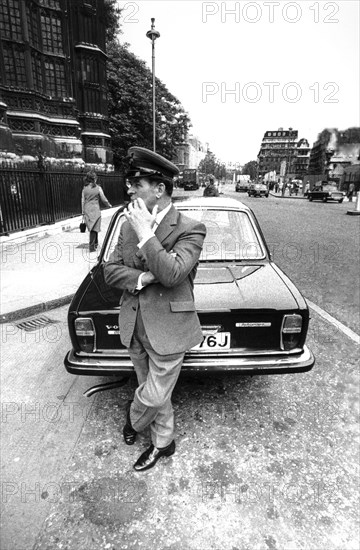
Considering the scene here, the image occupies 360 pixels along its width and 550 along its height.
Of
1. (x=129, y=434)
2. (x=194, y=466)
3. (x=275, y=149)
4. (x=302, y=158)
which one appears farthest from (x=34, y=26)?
(x=275, y=149)

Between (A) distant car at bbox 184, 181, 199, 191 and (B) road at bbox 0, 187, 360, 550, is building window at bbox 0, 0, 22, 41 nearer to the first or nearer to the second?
(B) road at bbox 0, 187, 360, 550

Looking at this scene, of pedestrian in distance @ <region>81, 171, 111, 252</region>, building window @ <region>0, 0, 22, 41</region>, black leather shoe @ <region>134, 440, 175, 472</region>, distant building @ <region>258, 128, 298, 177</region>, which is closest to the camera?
black leather shoe @ <region>134, 440, 175, 472</region>

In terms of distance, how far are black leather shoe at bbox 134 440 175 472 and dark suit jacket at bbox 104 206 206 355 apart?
2.59ft

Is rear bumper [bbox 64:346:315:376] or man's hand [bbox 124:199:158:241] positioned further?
rear bumper [bbox 64:346:315:376]

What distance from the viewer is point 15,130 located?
49.7 feet

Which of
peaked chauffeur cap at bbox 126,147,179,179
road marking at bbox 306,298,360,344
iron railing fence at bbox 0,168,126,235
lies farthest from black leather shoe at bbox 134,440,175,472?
iron railing fence at bbox 0,168,126,235

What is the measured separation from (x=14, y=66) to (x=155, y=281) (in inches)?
674

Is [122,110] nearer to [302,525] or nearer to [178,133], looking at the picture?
[178,133]

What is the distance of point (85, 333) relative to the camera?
2.53 m

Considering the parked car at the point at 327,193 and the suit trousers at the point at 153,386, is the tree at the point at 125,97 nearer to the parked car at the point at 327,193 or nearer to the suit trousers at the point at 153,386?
the parked car at the point at 327,193

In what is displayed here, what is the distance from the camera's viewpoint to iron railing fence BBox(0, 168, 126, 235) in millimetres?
8930

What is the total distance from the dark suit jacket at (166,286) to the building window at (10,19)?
16.8 meters

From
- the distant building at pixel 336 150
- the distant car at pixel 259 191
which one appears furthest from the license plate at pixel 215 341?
the distant building at pixel 336 150

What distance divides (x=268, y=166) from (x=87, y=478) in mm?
148396
